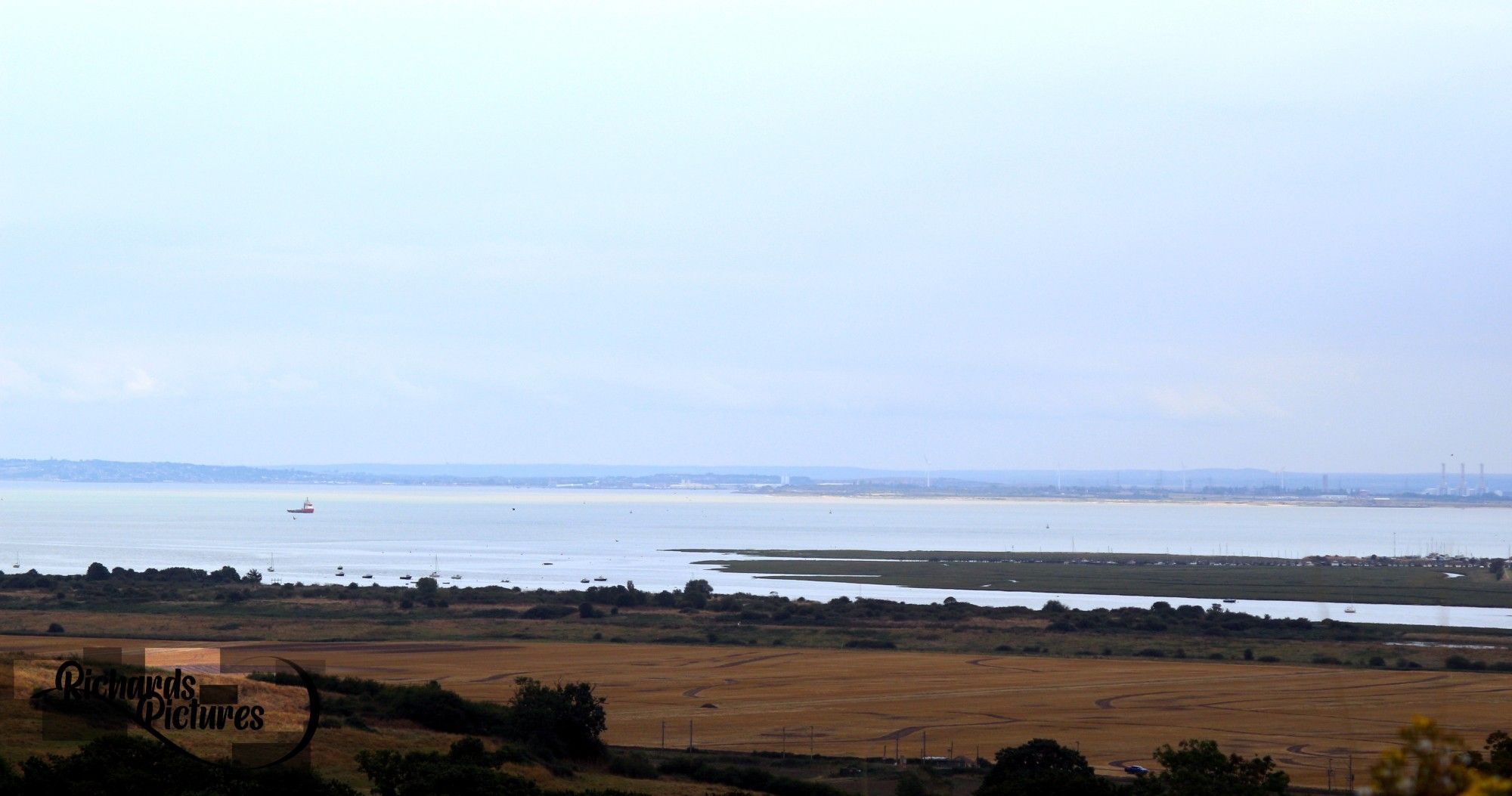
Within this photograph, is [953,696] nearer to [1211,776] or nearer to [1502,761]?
[1211,776]

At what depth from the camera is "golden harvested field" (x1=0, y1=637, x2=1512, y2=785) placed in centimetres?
3161

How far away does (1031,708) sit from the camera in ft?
122

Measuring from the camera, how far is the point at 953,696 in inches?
1559

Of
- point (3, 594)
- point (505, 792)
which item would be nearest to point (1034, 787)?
point (505, 792)

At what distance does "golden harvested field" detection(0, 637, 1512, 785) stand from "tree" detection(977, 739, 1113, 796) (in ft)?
10.3

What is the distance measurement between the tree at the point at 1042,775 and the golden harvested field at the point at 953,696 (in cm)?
315

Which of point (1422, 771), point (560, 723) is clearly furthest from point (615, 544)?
point (1422, 771)

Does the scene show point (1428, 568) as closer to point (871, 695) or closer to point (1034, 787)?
point (871, 695)

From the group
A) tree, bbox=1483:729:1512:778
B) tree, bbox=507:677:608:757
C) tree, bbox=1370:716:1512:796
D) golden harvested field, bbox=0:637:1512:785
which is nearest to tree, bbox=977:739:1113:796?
golden harvested field, bbox=0:637:1512:785

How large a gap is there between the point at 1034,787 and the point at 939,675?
24.8 meters

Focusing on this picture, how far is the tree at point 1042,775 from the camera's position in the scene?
2014 centimetres

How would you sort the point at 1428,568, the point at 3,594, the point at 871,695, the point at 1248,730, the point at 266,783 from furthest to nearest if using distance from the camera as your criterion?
the point at 1428,568 → the point at 3,594 → the point at 871,695 → the point at 1248,730 → the point at 266,783

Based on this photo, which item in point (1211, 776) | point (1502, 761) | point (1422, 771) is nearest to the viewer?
point (1422, 771)

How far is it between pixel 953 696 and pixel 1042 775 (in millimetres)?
18504
